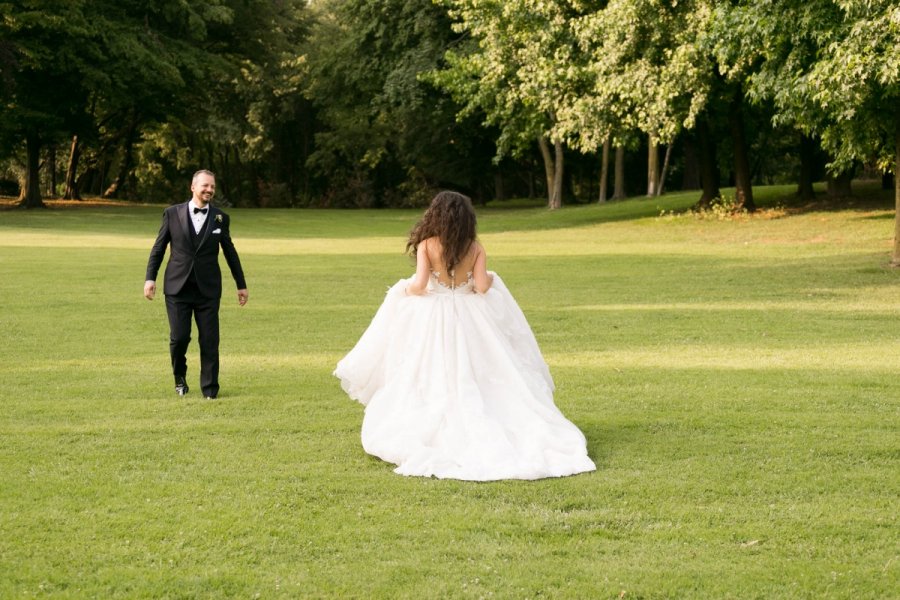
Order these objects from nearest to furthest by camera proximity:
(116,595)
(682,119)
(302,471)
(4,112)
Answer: (116,595)
(302,471)
(682,119)
(4,112)

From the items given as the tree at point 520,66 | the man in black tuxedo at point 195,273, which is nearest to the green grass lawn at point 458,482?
the man in black tuxedo at point 195,273

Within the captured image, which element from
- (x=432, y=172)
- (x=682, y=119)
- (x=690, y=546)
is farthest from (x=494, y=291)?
(x=432, y=172)

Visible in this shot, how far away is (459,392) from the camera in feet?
29.4

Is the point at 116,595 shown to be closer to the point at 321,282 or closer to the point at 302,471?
the point at 302,471

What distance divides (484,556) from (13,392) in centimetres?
702

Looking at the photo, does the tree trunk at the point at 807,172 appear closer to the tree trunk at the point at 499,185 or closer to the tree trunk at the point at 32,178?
the tree trunk at the point at 499,185

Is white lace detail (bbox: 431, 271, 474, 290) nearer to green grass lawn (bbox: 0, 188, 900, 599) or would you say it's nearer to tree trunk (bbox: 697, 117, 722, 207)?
green grass lawn (bbox: 0, 188, 900, 599)

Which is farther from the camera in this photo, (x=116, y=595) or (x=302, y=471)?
(x=302, y=471)

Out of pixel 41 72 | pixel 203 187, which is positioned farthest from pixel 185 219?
pixel 41 72

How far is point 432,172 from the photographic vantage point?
71.1m

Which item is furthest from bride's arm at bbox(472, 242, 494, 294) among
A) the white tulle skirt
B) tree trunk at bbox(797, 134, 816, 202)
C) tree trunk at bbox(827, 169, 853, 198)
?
tree trunk at bbox(797, 134, 816, 202)

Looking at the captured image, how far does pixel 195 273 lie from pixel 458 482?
4.42 m

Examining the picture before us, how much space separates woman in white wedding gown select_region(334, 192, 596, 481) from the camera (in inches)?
336

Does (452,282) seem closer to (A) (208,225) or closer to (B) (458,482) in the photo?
(B) (458,482)
